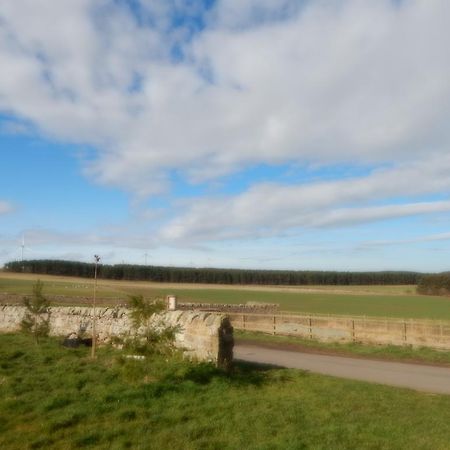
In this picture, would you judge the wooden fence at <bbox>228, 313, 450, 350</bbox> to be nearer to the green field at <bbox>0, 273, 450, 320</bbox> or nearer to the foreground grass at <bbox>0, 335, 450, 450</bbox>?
the foreground grass at <bbox>0, 335, 450, 450</bbox>

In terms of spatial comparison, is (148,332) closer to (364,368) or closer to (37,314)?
(37,314)

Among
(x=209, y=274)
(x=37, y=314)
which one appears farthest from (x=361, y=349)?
(x=209, y=274)

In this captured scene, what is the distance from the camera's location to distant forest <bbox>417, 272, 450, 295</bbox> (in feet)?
262

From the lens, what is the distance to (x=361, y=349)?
19672 millimetres

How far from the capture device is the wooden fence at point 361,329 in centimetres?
2170

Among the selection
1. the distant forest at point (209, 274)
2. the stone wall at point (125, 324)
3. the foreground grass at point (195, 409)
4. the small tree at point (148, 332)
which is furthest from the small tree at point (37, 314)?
the distant forest at point (209, 274)

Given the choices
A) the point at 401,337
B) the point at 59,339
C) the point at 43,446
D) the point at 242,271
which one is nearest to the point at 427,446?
the point at 43,446

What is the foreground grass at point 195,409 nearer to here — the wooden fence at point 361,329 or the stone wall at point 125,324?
the stone wall at point 125,324

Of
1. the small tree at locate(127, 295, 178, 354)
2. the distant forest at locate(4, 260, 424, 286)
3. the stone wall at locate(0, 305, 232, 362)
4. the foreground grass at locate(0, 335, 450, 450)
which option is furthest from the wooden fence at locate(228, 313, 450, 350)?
the distant forest at locate(4, 260, 424, 286)

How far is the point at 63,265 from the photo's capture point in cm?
9844

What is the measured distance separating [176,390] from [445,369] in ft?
33.1

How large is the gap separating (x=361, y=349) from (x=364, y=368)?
5.04 meters

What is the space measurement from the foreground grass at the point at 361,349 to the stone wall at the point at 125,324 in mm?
8296

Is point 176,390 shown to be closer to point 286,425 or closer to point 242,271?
point 286,425
